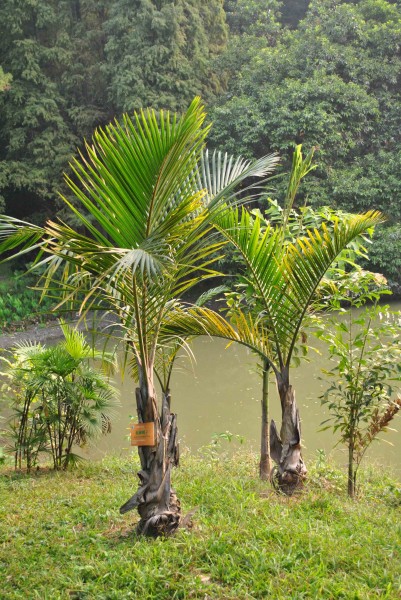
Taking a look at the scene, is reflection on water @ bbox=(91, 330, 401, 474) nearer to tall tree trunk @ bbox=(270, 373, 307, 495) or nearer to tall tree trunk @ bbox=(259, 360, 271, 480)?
tall tree trunk @ bbox=(259, 360, 271, 480)

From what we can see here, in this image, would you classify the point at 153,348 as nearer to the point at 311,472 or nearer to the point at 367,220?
the point at 367,220

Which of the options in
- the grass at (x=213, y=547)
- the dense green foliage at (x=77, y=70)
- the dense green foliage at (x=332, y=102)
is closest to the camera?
the grass at (x=213, y=547)

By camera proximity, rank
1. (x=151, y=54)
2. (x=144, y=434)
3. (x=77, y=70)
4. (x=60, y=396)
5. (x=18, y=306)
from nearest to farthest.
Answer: (x=144, y=434) < (x=60, y=396) < (x=18, y=306) < (x=151, y=54) < (x=77, y=70)

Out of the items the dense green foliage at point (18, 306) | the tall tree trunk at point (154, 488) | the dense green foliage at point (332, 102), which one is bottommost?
the tall tree trunk at point (154, 488)

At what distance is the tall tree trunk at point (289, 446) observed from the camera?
393cm

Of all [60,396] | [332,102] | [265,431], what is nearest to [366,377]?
[265,431]

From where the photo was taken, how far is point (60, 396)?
477 cm

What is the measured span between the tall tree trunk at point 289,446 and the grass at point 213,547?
114 mm

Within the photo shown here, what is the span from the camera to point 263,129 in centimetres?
1295

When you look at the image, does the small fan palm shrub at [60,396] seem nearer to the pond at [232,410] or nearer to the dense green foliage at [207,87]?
the pond at [232,410]

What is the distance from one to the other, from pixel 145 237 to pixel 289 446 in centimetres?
171

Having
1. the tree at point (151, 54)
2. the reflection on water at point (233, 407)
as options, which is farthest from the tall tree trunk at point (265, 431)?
the tree at point (151, 54)

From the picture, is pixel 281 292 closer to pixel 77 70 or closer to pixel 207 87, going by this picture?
pixel 77 70

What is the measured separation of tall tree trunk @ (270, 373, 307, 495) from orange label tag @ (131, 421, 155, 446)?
1127 mm
